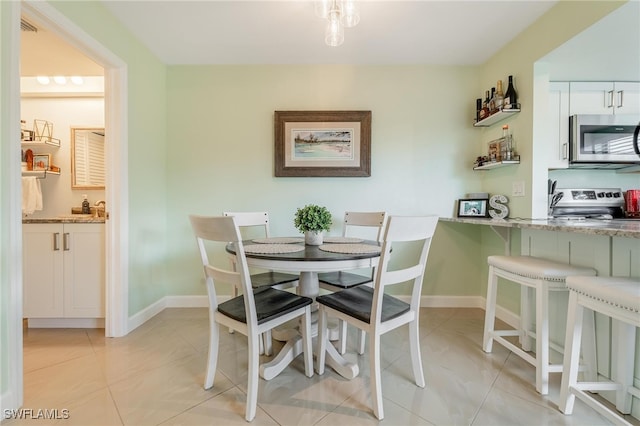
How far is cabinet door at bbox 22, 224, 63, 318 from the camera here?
200 cm

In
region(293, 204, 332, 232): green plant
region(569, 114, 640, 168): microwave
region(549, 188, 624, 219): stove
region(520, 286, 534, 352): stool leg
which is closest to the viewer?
region(293, 204, 332, 232): green plant

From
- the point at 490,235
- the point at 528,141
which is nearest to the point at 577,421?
the point at 490,235

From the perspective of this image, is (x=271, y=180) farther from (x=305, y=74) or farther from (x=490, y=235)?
(x=490, y=235)

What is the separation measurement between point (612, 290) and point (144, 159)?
307 cm

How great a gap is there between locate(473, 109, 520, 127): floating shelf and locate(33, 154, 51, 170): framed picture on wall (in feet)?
13.9

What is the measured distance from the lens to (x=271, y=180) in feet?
8.39

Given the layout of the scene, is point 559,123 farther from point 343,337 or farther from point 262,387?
point 262,387

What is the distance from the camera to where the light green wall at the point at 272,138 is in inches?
100

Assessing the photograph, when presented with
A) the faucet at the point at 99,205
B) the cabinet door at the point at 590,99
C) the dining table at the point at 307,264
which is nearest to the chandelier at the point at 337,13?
the dining table at the point at 307,264

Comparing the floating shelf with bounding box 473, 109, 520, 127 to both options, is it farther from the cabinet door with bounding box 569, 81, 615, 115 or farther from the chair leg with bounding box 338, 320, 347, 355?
the chair leg with bounding box 338, 320, 347, 355

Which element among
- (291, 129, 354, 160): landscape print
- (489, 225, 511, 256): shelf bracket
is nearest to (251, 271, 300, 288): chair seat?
(291, 129, 354, 160): landscape print

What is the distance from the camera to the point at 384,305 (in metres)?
1.38

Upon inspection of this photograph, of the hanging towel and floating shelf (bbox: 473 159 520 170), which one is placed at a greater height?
floating shelf (bbox: 473 159 520 170)

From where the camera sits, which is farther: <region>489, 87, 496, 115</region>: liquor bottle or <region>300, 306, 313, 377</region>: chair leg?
<region>489, 87, 496, 115</region>: liquor bottle
